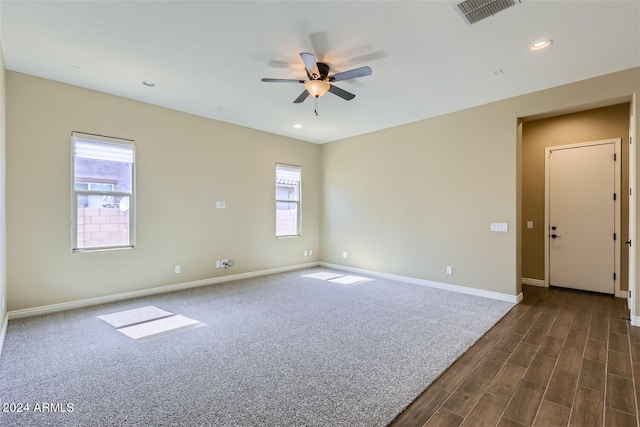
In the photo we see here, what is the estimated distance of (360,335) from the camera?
3.17 metres

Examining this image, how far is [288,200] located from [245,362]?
14.5 ft

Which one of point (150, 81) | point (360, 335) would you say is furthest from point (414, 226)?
point (150, 81)

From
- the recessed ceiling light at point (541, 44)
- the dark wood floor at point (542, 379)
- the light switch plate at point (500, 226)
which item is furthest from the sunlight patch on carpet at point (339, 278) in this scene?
the recessed ceiling light at point (541, 44)

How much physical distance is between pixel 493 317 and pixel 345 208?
12.1ft

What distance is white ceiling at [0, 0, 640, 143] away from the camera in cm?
247

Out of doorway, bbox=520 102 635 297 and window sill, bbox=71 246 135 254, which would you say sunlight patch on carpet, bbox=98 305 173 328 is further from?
doorway, bbox=520 102 635 297

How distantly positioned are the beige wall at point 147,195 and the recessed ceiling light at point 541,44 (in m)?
4.62

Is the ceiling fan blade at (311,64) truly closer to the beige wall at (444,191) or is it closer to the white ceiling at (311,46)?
the white ceiling at (311,46)

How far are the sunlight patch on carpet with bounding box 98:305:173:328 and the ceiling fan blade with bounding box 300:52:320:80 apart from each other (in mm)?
3344

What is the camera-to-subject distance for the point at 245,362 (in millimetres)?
2578

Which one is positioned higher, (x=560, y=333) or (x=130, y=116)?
(x=130, y=116)

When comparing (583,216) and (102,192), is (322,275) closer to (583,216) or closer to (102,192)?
(102,192)

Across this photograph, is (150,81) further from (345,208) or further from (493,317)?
(493,317)

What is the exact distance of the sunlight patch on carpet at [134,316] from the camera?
3502 millimetres
